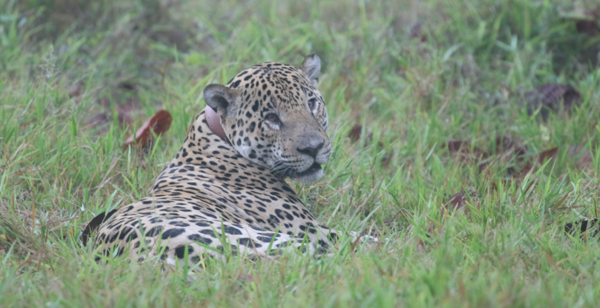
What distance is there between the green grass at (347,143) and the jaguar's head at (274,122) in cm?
45

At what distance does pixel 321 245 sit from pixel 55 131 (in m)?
2.55

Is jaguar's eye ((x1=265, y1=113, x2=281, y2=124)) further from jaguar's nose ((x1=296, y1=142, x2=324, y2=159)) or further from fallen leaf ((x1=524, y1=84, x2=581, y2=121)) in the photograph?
fallen leaf ((x1=524, y1=84, x2=581, y2=121))

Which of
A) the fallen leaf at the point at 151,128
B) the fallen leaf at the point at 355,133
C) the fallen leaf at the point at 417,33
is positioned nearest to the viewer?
the fallen leaf at the point at 151,128

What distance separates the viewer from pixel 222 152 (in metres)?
4.17

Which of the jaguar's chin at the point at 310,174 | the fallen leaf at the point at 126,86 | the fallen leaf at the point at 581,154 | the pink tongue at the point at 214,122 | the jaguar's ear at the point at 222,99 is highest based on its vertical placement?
the jaguar's ear at the point at 222,99

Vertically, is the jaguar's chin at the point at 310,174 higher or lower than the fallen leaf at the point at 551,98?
higher

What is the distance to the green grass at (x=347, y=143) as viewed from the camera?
280cm

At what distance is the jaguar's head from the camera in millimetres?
3963

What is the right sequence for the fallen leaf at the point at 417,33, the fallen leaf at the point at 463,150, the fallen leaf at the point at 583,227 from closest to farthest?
1. the fallen leaf at the point at 583,227
2. the fallen leaf at the point at 463,150
3. the fallen leaf at the point at 417,33

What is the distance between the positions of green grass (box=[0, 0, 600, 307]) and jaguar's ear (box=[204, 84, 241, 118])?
2.67ft

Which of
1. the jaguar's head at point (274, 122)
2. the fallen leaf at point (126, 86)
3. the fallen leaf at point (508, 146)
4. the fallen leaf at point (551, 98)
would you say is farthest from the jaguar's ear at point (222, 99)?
the fallen leaf at point (126, 86)

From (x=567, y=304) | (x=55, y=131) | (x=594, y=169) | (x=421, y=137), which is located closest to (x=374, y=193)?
(x=421, y=137)

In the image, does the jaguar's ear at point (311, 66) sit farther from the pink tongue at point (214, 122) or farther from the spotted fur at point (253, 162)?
the pink tongue at point (214, 122)

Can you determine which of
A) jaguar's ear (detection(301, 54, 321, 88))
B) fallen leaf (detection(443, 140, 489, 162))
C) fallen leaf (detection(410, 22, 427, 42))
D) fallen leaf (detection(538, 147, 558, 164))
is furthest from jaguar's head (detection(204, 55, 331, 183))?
fallen leaf (detection(410, 22, 427, 42))
